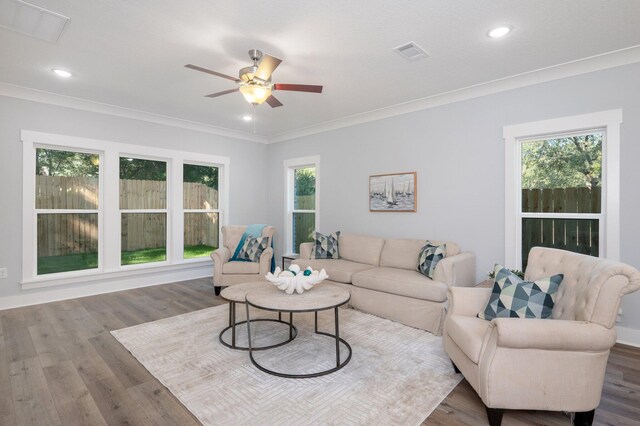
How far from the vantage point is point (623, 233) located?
9.79 ft

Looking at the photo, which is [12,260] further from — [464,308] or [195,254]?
[464,308]

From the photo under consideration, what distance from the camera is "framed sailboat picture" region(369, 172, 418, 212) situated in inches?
175

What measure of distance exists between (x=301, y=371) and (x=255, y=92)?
2319 millimetres

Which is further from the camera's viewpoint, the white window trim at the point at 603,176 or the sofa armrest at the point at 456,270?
the sofa armrest at the point at 456,270

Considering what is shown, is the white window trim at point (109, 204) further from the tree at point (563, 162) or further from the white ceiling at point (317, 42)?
the tree at point (563, 162)

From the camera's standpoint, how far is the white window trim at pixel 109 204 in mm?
4090

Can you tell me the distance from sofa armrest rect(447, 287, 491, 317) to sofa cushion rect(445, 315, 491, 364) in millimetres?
56

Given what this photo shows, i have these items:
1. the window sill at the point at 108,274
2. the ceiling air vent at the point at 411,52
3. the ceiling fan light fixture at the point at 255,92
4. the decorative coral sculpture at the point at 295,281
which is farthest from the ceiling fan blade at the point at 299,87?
the window sill at the point at 108,274

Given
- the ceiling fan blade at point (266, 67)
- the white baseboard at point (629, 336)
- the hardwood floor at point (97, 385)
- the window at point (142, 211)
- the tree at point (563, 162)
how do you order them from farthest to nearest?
1. the window at point (142, 211)
2. the tree at point (563, 162)
3. the white baseboard at point (629, 336)
4. the ceiling fan blade at point (266, 67)
5. the hardwood floor at point (97, 385)

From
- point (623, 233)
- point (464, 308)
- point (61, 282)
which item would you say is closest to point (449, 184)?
point (623, 233)

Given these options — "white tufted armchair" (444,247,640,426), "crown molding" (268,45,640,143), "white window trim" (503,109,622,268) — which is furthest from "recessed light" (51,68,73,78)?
"white window trim" (503,109,622,268)

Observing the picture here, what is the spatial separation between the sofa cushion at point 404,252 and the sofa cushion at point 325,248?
730 millimetres

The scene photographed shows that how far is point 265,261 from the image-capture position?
4.68 metres

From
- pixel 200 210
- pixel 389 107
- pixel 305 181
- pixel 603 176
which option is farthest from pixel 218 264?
pixel 603 176
